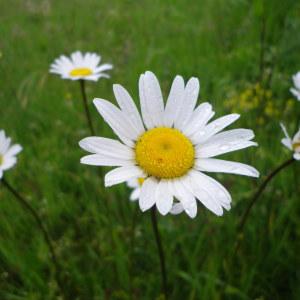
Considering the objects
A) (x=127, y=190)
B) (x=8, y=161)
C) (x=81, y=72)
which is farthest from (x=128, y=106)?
(x=127, y=190)

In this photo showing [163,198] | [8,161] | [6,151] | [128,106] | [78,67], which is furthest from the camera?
[78,67]

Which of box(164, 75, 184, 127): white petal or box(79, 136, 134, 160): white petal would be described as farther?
box(164, 75, 184, 127): white petal

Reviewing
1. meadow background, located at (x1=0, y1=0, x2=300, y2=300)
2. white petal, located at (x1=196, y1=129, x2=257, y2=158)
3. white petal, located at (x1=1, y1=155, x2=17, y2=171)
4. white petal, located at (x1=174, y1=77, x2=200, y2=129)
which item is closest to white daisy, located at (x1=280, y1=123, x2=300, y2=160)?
white petal, located at (x1=196, y1=129, x2=257, y2=158)

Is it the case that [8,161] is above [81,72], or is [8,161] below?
below

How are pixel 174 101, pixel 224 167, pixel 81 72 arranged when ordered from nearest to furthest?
pixel 224 167, pixel 174 101, pixel 81 72

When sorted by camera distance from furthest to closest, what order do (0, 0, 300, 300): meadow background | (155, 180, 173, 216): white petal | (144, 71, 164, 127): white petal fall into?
1. (0, 0, 300, 300): meadow background
2. (144, 71, 164, 127): white petal
3. (155, 180, 173, 216): white petal

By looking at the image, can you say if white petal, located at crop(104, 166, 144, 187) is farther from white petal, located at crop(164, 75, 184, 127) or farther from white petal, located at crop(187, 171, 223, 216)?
white petal, located at crop(164, 75, 184, 127)

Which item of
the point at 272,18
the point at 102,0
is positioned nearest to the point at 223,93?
the point at 272,18

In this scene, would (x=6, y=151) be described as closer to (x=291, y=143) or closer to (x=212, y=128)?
(x=212, y=128)

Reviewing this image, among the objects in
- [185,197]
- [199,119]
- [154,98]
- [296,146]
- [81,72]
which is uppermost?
[81,72]
